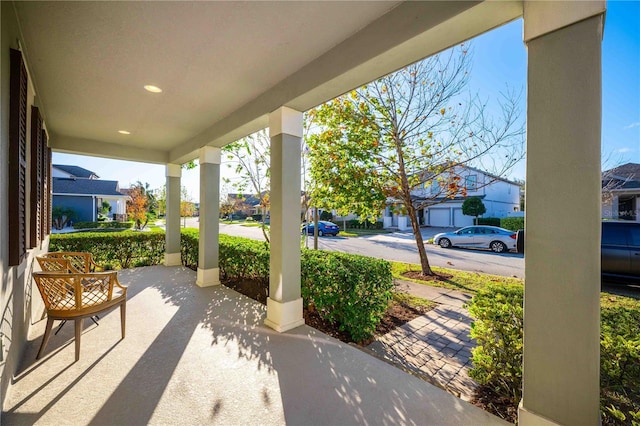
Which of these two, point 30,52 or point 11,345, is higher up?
point 30,52

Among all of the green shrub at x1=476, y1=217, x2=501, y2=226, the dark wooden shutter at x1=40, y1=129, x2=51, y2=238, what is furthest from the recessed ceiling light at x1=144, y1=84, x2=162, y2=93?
the green shrub at x1=476, y1=217, x2=501, y2=226

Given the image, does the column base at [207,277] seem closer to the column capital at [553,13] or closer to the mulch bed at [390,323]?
the mulch bed at [390,323]

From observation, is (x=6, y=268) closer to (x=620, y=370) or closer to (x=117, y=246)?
(x=620, y=370)

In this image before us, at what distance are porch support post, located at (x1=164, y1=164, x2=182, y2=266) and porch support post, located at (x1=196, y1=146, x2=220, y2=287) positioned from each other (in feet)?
7.01

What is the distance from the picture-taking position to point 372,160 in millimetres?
5668

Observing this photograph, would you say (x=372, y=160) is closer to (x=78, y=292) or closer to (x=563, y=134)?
(x=563, y=134)

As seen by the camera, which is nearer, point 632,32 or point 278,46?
point 278,46

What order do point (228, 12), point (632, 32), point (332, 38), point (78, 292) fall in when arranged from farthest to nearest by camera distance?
point (632, 32) → point (78, 292) → point (332, 38) → point (228, 12)

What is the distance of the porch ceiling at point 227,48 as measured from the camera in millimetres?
2094

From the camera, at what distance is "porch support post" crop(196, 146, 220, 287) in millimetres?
5285

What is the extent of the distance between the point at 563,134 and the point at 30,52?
181 inches

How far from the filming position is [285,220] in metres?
3.42

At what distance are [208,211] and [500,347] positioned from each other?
490 cm

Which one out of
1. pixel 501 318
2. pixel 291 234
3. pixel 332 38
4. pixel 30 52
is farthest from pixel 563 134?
pixel 30 52
